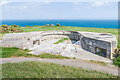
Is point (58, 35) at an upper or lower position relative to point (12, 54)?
upper

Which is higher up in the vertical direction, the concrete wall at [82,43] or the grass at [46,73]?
the concrete wall at [82,43]

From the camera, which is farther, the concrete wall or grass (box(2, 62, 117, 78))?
the concrete wall

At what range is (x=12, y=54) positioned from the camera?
13477 millimetres

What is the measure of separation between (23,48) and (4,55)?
3242 millimetres

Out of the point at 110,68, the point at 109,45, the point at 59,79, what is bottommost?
the point at 110,68

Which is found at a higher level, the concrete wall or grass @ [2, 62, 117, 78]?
the concrete wall

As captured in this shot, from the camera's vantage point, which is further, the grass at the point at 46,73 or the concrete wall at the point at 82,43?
the concrete wall at the point at 82,43

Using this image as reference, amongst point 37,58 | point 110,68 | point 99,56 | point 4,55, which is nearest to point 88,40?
point 99,56

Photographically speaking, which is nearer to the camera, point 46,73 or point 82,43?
point 46,73

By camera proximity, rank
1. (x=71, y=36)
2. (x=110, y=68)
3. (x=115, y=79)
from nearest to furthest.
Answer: (x=115, y=79)
(x=110, y=68)
(x=71, y=36)

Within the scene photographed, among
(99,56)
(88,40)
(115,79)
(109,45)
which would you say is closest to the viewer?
(115,79)

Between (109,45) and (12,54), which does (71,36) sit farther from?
(12,54)

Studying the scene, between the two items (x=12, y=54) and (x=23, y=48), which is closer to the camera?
(x=12, y=54)

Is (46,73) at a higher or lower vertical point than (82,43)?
lower
